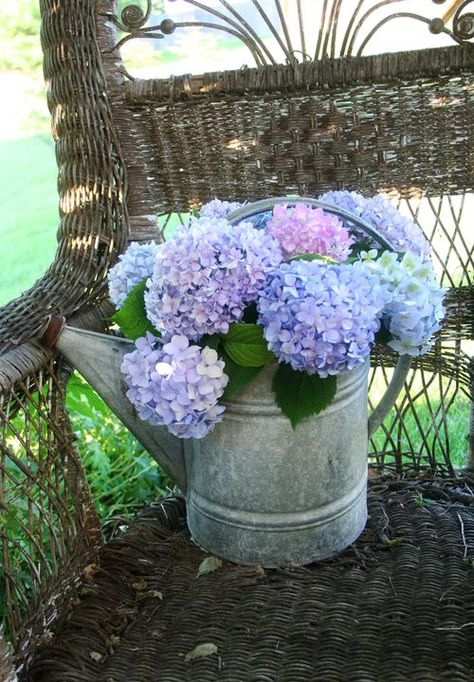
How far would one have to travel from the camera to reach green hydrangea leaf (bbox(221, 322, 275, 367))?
0.90 metres

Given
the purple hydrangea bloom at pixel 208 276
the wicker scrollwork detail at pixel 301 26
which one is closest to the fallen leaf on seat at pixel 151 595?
the purple hydrangea bloom at pixel 208 276

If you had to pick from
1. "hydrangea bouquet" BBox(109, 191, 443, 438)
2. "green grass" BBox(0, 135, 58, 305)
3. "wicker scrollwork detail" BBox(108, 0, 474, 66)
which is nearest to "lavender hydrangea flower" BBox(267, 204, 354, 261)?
"hydrangea bouquet" BBox(109, 191, 443, 438)

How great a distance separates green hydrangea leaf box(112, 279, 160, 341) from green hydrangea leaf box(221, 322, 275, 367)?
12 cm

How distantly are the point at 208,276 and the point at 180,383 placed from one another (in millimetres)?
126

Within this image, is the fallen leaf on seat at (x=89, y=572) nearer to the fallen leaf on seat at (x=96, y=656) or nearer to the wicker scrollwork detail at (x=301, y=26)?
the fallen leaf on seat at (x=96, y=656)

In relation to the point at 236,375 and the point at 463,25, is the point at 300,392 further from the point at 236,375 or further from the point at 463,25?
the point at 463,25

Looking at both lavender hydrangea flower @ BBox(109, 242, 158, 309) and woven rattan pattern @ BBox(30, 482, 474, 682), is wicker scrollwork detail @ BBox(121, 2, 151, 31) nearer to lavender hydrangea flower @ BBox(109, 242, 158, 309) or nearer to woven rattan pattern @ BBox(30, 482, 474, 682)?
lavender hydrangea flower @ BBox(109, 242, 158, 309)

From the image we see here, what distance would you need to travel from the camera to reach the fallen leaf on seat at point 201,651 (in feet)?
3.00

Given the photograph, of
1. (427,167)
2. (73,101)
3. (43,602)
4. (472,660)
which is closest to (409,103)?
(427,167)

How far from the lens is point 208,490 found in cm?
106

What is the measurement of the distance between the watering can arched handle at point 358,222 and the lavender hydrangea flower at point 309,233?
0.06 feet

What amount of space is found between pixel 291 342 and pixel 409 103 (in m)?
0.55

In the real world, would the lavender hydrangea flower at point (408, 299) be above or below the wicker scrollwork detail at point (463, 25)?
below

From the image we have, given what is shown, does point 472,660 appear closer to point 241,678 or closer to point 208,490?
point 241,678
